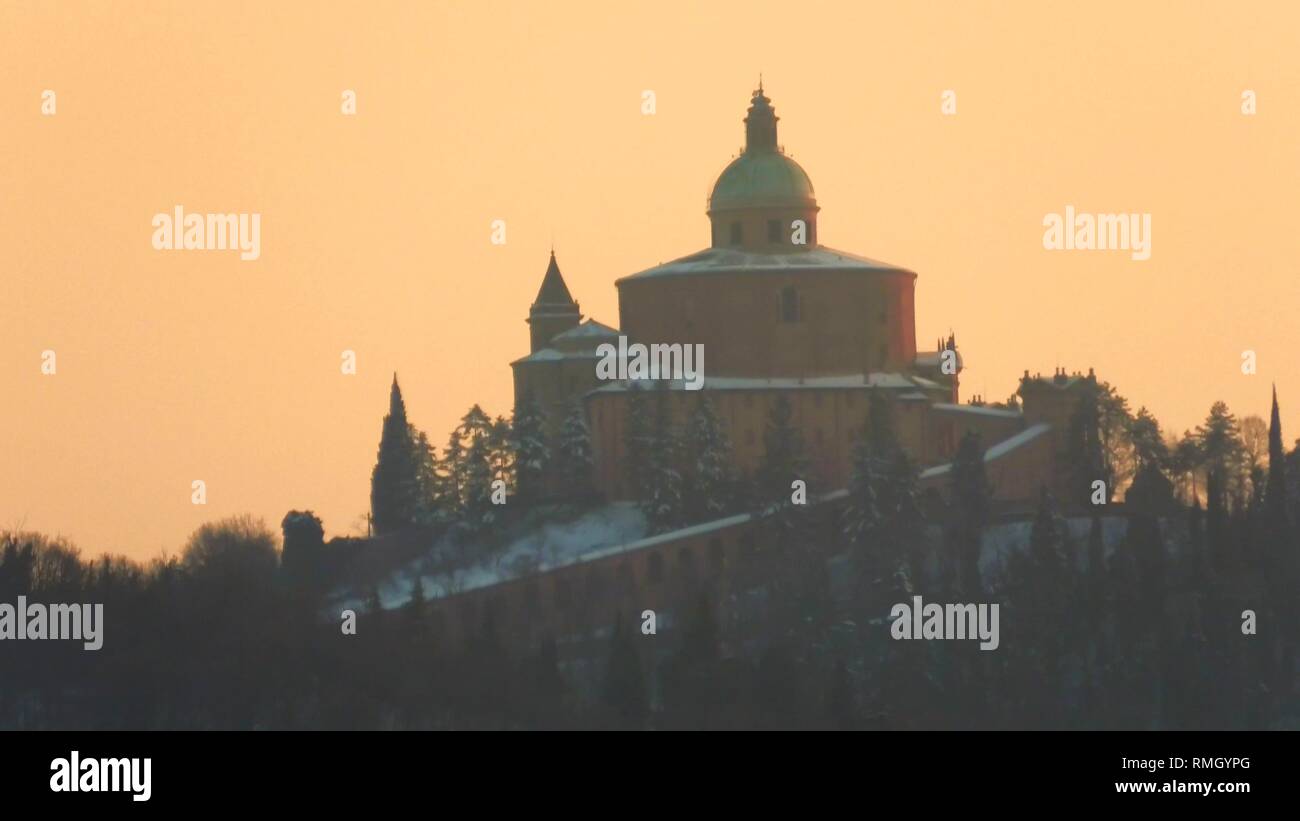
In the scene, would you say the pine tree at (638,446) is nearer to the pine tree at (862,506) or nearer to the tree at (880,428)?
the tree at (880,428)

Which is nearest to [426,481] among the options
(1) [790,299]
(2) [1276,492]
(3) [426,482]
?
(3) [426,482]

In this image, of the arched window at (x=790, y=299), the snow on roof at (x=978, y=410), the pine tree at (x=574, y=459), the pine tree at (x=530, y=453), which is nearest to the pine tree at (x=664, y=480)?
the pine tree at (x=574, y=459)

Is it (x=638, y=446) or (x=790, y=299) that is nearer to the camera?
(x=638, y=446)

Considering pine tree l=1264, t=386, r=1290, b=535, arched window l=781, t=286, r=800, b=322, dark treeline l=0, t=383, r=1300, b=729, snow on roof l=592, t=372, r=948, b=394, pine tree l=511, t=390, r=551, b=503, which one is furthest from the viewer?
arched window l=781, t=286, r=800, b=322

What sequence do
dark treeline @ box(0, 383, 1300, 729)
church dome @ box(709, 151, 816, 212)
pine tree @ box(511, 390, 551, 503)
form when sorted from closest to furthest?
1. dark treeline @ box(0, 383, 1300, 729)
2. pine tree @ box(511, 390, 551, 503)
3. church dome @ box(709, 151, 816, 212)

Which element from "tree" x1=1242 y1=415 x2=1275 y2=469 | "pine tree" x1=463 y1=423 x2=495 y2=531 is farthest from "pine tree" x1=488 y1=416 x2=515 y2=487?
"tree" x1=1242 y1=415 x2=1275 y2=469

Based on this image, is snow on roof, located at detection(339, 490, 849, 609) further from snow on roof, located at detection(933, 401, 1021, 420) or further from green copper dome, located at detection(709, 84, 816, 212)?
green copper dome, located at detection(709, 84, 816, 212)

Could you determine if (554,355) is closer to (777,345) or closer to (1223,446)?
(777,345)
